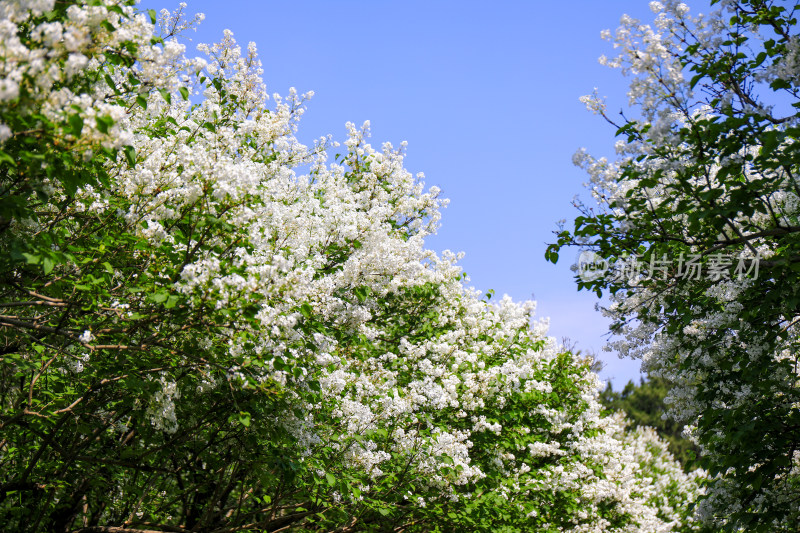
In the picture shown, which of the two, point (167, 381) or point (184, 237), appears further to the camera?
point (167, 381)

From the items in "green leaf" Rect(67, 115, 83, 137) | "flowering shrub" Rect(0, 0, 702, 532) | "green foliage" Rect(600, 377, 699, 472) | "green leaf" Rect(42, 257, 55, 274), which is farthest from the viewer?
"green foliage" Rect(600, 377, 699, 472)

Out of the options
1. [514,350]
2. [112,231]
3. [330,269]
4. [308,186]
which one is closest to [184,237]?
[112,231]

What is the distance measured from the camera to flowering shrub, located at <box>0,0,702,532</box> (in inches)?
173

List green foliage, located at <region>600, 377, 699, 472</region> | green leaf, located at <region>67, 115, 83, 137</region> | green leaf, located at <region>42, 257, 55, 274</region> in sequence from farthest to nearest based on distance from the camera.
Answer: green foliage, located at <region>600, 377, 699, 472</region> → green leaf, located at <region>42, 257, 55, 274</region> → green leaf, located at <region>67, 115, 83, 137</region>

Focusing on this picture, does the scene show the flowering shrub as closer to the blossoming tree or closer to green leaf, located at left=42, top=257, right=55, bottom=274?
green leaf, located at left=42, top=257, right=55, bottom=274

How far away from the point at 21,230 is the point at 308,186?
217 inches

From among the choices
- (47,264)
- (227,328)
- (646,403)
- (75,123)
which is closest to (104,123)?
(75,123)

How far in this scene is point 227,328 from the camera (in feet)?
16.0

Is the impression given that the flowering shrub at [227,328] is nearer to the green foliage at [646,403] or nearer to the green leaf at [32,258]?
the green leaf at [32,258]

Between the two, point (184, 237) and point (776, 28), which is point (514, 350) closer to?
point (776, 28)

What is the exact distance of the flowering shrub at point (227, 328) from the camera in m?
4.41

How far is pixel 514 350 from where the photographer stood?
11.3 m

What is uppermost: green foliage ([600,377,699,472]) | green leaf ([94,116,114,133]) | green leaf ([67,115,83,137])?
green foliage ([600,377,699,472])

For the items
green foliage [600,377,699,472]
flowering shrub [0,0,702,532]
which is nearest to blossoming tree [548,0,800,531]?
flowering shrub [0,0,702,532]
